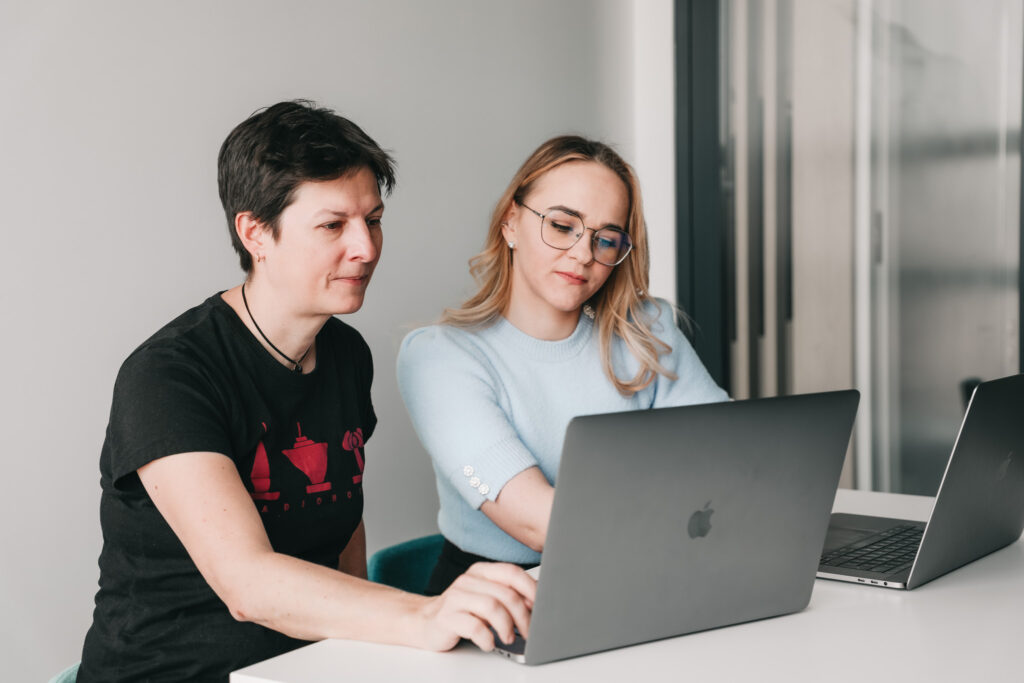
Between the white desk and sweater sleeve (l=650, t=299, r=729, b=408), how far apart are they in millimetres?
754

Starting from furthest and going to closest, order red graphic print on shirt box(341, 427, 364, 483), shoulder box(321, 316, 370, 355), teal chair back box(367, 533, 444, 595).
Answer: teal chair back box(367, 533, 444, 595) → shoulder box(321, 316, 370, 355) → red graphic print on shirt box(341, 427, 364, 483)

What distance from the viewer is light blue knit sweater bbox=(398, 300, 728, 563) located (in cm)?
164

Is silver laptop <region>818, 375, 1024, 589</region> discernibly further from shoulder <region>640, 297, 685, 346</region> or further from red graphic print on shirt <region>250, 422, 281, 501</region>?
red graphic print on shirt <region>250, 422, 281, 501</region>

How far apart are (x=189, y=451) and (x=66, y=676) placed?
1.15 feet

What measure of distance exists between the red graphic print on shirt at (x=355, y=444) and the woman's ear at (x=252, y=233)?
0.32 metres

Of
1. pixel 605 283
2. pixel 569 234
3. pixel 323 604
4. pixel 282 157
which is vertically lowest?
pixel 323 604

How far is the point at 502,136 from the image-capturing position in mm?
3072

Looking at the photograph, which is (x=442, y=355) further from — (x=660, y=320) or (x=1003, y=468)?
(x=1003, y=468)

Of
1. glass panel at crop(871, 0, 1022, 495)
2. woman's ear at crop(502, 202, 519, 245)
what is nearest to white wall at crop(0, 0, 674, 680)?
woman's ear at crop(502, 202, 519, 245)

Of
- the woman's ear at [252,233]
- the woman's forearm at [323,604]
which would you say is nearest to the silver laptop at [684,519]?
the woman's forearm at [323,604]

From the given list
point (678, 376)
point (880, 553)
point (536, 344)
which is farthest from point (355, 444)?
point (880, 553)

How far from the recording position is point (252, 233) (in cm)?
150

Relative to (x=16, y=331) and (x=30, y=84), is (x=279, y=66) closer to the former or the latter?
(x=30, y=84)

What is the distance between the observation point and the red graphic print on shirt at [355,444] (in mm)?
1601
